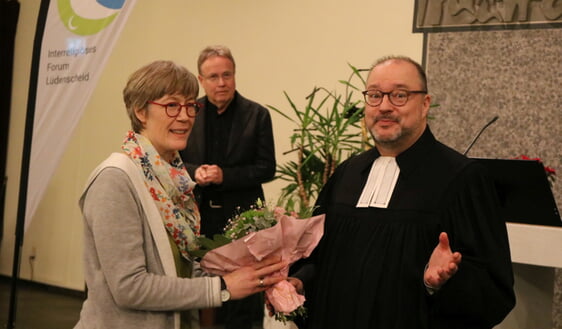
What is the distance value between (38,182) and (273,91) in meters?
2.55

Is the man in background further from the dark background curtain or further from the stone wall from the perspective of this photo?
the dark background curtain

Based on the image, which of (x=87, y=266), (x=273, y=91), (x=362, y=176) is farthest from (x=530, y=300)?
(x=273, y=91)

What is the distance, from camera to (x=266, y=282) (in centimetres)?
220

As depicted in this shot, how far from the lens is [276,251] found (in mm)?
2217

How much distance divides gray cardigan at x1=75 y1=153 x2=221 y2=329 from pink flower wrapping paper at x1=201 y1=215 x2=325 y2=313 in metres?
0.08

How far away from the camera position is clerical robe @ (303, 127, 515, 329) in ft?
7.11

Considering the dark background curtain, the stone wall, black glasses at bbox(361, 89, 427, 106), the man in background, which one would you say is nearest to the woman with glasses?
black glasses at bbox(361, 89, 427, 106)

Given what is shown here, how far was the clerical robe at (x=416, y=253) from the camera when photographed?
217 centimetres

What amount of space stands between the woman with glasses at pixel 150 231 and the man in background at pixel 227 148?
1.73 metres

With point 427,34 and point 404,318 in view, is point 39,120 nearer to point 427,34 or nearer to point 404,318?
point 404,318

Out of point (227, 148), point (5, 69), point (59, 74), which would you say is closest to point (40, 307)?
point (5, 69)

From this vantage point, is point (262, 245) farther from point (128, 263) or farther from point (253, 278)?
point (128, 263)

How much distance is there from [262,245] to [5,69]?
6.20 metres

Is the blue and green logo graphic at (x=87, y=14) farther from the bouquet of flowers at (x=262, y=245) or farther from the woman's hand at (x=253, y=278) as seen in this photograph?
the woman's hand at (x=253, y=278)
